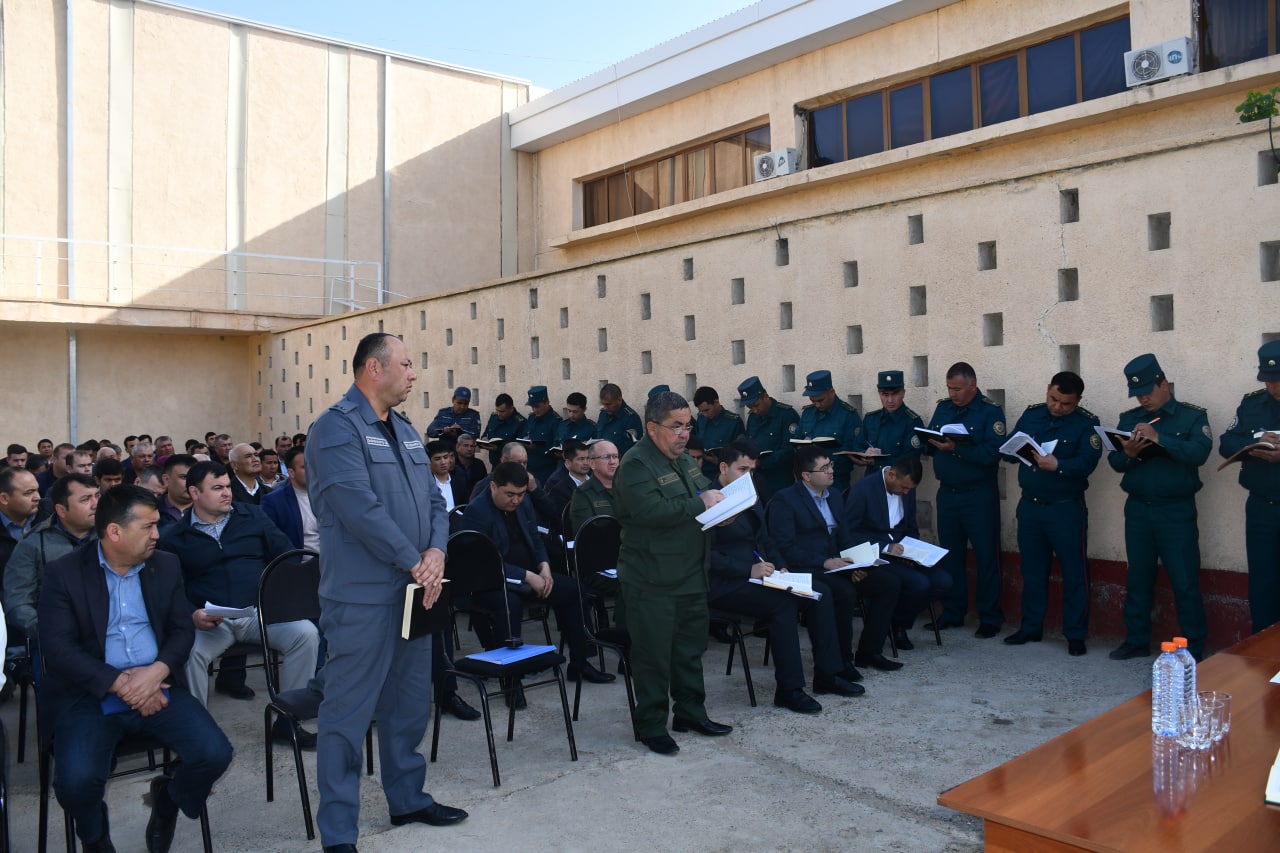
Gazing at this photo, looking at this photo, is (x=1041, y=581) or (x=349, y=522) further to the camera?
(x=1041, y=581)

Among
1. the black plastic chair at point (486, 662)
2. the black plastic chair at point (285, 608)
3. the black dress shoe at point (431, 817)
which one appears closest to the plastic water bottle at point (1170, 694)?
the black plastic chair at point (486, 662)

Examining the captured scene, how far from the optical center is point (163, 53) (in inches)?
624

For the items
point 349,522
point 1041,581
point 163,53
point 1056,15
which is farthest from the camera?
point 163,53

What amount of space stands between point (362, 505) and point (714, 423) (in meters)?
5.26

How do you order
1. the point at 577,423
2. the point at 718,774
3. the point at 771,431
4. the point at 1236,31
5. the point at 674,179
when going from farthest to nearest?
the point at 674,179 → the point at 577,423 → the point at 1236,31 → the point at 771,431 → the point at 718,774

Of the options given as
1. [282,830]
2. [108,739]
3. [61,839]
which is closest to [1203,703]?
[282,830]

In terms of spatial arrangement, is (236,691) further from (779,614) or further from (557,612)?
(779,614)

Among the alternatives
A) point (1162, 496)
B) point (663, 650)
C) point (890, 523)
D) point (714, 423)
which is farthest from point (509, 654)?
point (714, 423)

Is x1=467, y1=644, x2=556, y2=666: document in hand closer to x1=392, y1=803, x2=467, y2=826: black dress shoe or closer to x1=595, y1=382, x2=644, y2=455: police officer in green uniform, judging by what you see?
x1=392, y1=803, x2=467, y2=826: black dress shoe

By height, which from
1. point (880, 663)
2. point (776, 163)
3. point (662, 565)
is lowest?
point (880, 663)

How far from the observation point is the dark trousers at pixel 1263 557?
18.2 feet

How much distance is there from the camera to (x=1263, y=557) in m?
5.57

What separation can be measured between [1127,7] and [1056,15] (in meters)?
0.66

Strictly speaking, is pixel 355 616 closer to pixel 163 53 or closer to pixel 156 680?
pixel 156 680
